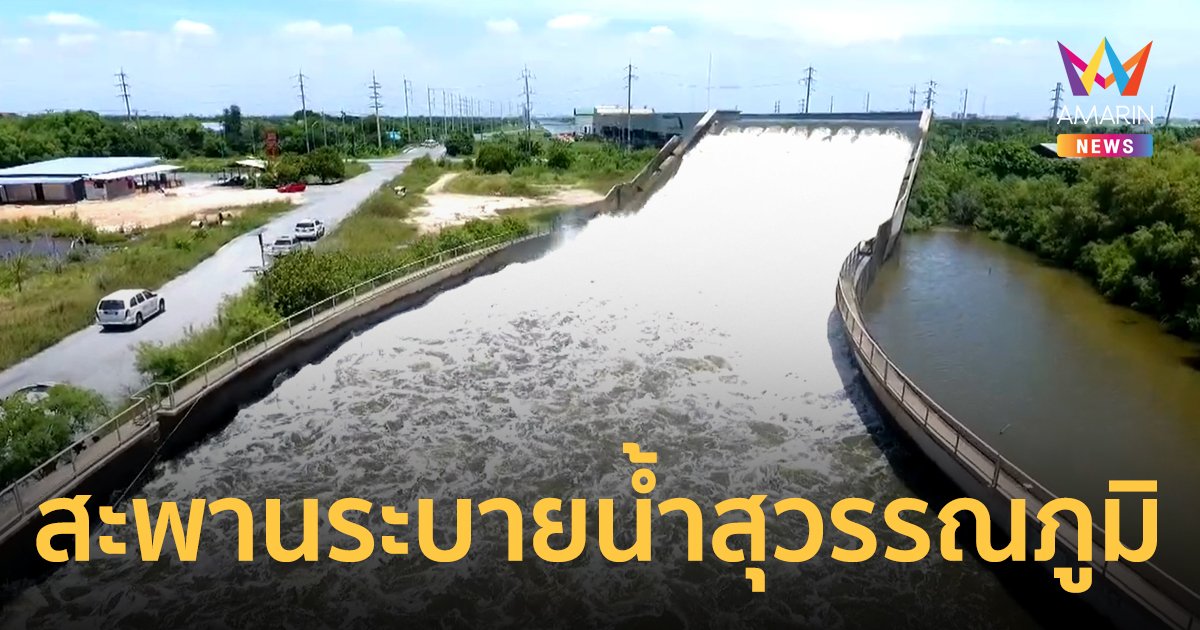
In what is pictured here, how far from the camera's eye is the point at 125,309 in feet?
57.7

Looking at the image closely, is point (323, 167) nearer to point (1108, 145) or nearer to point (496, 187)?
point (496, 187)

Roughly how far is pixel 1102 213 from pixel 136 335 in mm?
30956

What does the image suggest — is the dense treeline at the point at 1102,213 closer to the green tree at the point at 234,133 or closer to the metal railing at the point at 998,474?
the metal railing at the point at 998,474

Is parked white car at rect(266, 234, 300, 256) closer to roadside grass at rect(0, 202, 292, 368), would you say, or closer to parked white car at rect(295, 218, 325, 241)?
parked white car at rect(295, 218, 325, 241)

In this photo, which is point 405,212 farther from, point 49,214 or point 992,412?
point 992,412

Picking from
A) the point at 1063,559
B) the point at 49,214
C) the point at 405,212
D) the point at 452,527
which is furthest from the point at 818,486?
the point at 49,214

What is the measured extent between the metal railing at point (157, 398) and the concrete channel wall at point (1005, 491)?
41.3 feet

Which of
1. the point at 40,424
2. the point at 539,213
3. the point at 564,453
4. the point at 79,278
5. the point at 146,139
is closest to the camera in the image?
the point at 40,424

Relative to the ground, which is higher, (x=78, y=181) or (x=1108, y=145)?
(x=1108, y=145)

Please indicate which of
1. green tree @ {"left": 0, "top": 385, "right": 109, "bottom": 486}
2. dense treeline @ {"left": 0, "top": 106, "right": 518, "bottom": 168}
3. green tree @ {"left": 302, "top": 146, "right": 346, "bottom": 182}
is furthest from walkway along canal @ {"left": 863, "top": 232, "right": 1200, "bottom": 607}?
dense treeline @ {"left": 0, "top": 106, "right": 518, "bottom": 168}

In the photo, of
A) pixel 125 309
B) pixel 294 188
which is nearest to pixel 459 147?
pixel 294 188

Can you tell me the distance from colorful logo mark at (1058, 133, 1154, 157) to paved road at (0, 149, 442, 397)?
3159 centimetres

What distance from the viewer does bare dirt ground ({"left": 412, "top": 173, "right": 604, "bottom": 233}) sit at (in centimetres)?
3506

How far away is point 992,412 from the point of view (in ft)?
49.9
